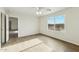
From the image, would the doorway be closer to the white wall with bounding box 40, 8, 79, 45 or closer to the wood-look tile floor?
the wood-look tile floor

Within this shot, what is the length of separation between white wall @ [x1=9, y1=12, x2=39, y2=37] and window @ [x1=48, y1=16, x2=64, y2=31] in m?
0.42

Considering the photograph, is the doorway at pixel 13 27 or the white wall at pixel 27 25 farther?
the white wall at pixel 27 25

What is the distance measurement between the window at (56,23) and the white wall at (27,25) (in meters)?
0.42

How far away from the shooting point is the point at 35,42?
173 centimetres

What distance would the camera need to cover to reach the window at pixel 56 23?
198 cm

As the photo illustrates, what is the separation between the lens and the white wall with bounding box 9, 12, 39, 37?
1780 mm

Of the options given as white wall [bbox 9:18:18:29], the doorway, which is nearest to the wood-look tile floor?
the doorway

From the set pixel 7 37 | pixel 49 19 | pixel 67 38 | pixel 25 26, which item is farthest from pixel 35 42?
pixel 67 38

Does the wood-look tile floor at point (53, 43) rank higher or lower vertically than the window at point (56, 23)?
lower

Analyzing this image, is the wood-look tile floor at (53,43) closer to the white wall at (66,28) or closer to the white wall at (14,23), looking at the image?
the white wall at (66,28)

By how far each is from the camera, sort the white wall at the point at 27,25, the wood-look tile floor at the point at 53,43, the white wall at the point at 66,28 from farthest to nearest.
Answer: the white wall at the point at 66,28 → the white wall at the point at 27,25 → the wood-look tile floor at the point at 53,43

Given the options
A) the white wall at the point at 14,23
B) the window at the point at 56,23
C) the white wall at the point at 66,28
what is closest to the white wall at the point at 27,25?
the white wall at the point at 14,23
